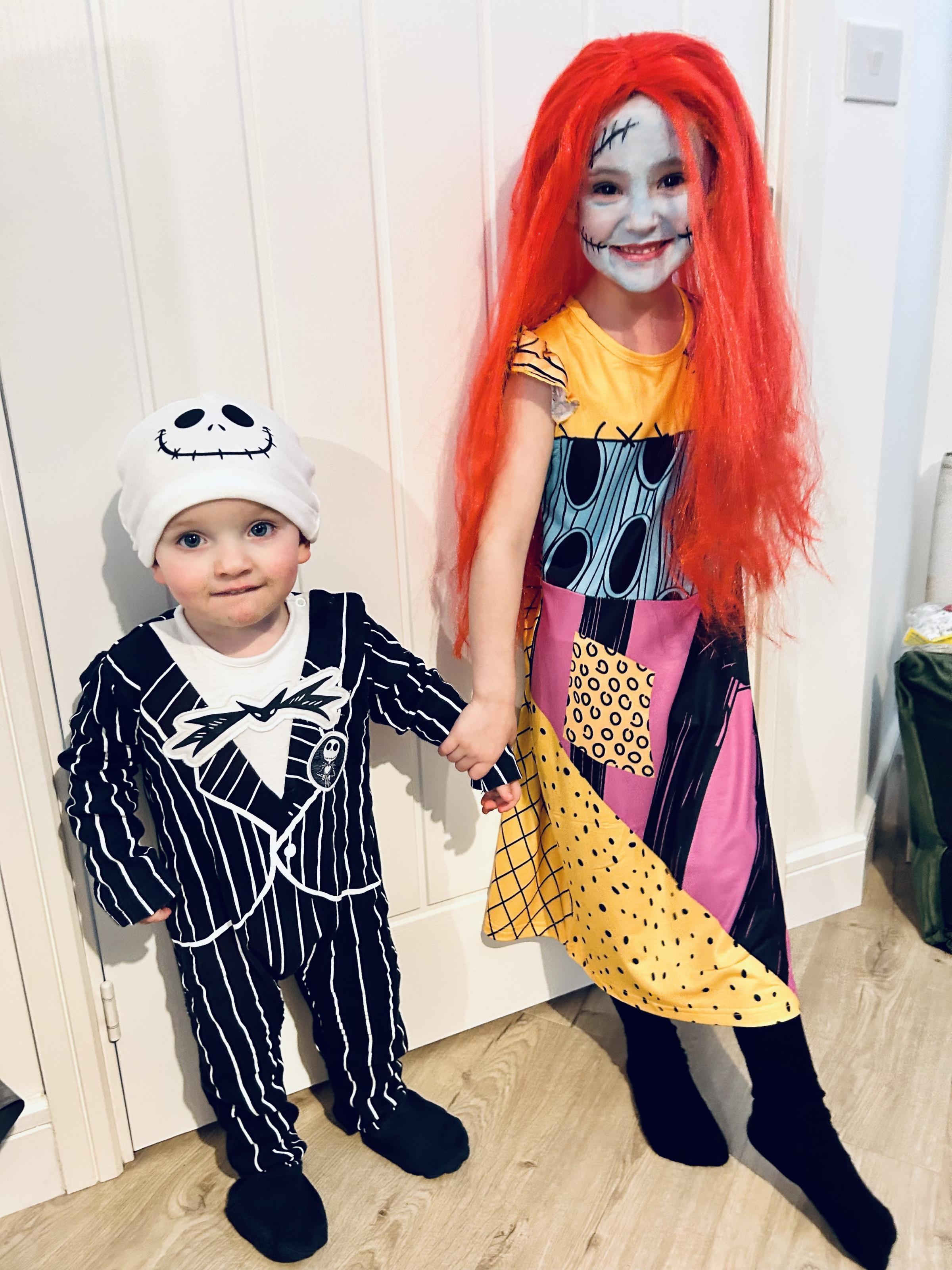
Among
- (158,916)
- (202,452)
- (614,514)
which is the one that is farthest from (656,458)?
(158,916)

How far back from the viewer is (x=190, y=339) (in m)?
0.95

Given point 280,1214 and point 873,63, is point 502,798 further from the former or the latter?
point 873,63

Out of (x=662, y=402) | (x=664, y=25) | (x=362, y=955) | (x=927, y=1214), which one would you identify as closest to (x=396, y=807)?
(x=362, y=955)

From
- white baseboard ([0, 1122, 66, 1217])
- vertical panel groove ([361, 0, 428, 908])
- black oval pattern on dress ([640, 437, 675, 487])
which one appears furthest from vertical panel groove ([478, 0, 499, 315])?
white baseboard ([0, 1122, 66, 1217])

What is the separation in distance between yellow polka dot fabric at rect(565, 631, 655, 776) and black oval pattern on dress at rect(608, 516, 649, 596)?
0.06 meters

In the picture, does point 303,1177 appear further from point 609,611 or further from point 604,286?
point 604,286

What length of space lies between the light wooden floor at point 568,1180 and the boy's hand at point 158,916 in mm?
357

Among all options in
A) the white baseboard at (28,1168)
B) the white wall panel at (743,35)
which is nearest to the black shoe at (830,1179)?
the white baseboard at (28,1168)

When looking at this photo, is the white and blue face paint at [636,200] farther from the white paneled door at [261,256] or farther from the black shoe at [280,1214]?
the black shoe at [280,1214]

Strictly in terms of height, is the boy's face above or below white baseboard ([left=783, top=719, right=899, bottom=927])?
above

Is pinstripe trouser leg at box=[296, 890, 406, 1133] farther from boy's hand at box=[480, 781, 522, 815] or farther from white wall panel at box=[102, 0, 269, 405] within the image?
white wall panel at box=[102, 0, 269, 405]

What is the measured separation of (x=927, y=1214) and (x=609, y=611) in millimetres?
687

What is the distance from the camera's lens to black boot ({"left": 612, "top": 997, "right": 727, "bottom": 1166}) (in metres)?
1.07

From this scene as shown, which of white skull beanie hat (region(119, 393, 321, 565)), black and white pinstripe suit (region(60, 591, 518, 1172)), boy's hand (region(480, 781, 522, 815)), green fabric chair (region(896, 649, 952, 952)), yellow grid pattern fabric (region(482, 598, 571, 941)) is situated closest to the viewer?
Result: white skull beanie hat (region(119, 393, 321, 565))
